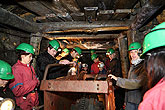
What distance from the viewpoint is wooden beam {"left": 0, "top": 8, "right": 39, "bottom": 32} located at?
7.10 ft

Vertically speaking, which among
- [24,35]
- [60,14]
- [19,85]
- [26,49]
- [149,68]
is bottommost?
[19,85]

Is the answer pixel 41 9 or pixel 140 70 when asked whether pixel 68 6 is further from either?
pixel 140 70

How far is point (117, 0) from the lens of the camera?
2.31m

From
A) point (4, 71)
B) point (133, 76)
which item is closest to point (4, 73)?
point (4, 71)

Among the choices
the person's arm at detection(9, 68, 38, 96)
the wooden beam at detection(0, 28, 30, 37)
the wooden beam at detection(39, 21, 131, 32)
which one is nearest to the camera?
the person's arm at detection(9, 68, 38, 96)

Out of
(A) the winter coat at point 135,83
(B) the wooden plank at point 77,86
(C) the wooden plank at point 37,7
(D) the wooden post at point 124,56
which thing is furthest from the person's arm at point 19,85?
(D) the wooden post at point 124,56

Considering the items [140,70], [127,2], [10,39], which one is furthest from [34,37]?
[140,70]

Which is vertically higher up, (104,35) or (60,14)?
(60,14)

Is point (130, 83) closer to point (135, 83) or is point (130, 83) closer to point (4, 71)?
point (135, 83)

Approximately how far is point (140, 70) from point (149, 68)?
143 centimetres

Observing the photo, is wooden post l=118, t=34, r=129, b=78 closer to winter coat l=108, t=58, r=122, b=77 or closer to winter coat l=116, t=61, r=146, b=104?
winter coat l=108, t=58, r=122, b=77

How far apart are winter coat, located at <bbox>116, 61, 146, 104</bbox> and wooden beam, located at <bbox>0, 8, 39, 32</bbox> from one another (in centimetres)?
315

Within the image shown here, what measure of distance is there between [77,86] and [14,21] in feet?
8.14

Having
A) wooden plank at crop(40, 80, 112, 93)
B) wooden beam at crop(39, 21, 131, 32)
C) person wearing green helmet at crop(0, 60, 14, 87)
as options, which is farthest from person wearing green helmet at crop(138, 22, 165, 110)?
person wearing green helmet at crop(0, 60, 14, 87)
